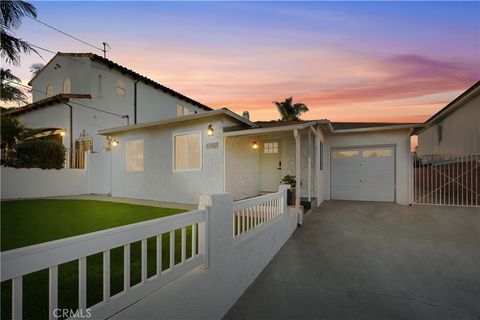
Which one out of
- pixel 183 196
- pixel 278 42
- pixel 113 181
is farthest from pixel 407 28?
pixel 113 181

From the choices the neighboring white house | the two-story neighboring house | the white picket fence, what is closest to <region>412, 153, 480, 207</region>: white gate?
the neighboring white house

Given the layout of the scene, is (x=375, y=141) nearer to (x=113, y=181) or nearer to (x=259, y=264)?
(x=259, y=264)

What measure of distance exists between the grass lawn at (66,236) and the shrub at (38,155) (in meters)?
5.41

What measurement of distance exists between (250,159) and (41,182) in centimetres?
989

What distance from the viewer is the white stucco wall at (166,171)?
8344 millimetres

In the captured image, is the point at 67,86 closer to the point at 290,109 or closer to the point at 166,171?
the point at 166,171

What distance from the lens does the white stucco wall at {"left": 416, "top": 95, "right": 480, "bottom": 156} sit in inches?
357

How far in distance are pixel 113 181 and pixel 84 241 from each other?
10916 mm

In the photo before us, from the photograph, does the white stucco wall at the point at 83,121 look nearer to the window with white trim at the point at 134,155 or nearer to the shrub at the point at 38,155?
the shrub at the point at 38,155

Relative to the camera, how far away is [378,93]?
37.1 ft

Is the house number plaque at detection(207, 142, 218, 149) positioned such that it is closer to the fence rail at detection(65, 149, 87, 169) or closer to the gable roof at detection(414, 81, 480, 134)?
the gable roof at detection(414, 81, 480, 134)

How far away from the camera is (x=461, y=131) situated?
10.3m

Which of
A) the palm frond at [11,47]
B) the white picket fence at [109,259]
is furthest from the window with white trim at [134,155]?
the white picket fence at [109,259]

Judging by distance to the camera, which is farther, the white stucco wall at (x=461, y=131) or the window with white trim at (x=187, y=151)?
the white stucco wall at (x=461, y=131)
